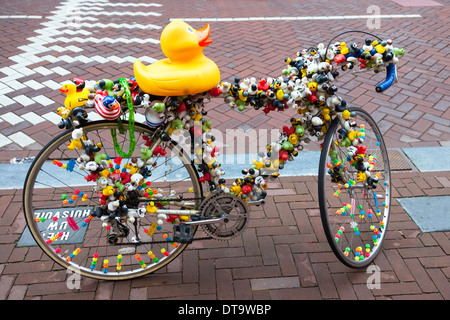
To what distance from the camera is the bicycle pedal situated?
7.74 feet

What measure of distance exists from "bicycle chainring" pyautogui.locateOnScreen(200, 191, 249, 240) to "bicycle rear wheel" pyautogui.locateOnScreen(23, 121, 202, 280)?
105mm

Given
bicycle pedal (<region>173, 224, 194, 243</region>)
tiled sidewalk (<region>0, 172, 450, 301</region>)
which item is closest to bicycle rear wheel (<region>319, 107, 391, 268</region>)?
tiled sidewalk (<region>0, 172, 450, 301</region>)

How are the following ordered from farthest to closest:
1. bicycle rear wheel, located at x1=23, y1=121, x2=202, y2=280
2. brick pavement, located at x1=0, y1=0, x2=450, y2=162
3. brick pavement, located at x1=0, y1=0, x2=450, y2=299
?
brick pavement, located at x1=0, y1=0, x2=450, y2=162, brick pavement, located at x1=0, y1=0, x2=450, y2=299, bicycle rear wheel, located at x1=23, y1=121, x2=202, y2=280

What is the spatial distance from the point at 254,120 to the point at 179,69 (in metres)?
2.37

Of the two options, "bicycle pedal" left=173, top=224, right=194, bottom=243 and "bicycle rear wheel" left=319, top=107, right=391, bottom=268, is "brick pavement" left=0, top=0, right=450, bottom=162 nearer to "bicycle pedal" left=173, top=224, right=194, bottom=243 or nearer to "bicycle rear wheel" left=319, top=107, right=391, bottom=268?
"bicycle rear wheel" left=319, top=107, right=391, bottom=268

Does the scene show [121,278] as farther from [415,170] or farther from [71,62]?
[71,62]

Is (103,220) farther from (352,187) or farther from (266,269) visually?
(352,187)

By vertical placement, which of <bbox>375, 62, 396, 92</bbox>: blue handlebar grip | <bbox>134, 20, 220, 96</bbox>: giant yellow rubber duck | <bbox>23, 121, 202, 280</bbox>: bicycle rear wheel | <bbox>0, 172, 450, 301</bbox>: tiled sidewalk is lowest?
<bbox>0, 172, 450, 301</bbox>: tiled sidewalk

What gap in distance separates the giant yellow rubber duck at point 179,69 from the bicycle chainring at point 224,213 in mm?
672

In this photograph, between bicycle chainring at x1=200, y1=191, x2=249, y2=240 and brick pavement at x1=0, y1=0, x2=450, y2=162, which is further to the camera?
brick pavement at x1=0, y1=0, x2=450, y2=162

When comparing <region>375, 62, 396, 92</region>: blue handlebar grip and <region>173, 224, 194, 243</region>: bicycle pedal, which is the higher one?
<region>375, 62, 396, 92</region>: blue handlebar grip

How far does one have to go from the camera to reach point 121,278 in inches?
97.6
